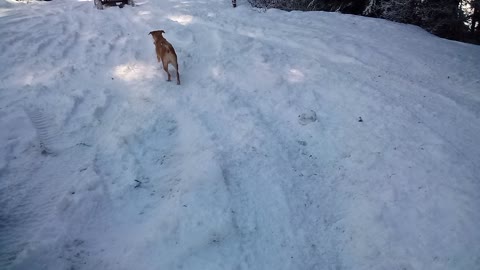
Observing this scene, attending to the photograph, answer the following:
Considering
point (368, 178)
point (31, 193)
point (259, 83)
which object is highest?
point (259, 83)

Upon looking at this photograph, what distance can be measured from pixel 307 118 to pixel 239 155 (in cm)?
149

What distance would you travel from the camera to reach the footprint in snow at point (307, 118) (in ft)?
17.0

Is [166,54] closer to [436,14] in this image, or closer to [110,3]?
[110,3]

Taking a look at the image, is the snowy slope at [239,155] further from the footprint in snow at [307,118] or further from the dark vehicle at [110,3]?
the dark vehicle at [110,3]

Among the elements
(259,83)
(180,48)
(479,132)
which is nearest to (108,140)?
(259,83)

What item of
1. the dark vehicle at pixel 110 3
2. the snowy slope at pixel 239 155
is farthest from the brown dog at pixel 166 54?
the dark vehicle at pixel 110 3

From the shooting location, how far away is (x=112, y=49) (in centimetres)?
750

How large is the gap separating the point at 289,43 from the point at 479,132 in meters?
4.57

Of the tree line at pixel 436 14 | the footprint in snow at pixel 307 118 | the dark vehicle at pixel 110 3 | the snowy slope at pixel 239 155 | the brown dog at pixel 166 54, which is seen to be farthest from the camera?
the dark vehicle at pixel 110 3

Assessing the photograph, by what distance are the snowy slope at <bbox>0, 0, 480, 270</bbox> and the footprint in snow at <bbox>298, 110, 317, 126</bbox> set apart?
0.02 meters

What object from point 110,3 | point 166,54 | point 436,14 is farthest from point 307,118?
point 110,3

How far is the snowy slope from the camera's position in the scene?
3338mm

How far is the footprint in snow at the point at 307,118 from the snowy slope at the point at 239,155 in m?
0.02

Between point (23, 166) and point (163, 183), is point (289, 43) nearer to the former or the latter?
point (163, 183)
